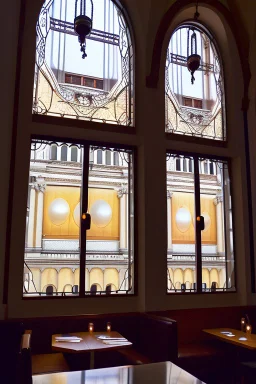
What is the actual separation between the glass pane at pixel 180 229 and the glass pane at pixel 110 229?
1.79 feet

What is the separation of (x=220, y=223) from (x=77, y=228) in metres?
2.05

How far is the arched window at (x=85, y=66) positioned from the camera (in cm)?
438

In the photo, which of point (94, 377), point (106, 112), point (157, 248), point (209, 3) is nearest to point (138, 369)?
point (94, 377)

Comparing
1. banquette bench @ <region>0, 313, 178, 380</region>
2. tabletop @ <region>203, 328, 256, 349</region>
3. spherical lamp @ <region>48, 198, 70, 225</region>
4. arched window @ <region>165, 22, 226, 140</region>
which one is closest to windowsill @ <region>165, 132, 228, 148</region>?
arched window @ <region>165, 22, 226, 140</region>

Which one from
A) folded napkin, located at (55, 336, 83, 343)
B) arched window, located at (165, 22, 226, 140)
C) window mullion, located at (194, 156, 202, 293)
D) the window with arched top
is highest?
arched window, located at (165, 22, 226, 140)

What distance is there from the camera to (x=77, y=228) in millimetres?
4301

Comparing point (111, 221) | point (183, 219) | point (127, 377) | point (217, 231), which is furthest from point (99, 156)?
point (127, 377)

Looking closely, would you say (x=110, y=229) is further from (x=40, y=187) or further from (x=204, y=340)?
(x=204, y=340)

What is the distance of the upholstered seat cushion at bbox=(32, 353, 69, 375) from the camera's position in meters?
3.07

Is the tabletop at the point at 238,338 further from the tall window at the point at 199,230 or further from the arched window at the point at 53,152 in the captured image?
the arched window at the point at 53,152

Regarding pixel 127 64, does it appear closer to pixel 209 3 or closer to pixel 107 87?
pixel 107 87

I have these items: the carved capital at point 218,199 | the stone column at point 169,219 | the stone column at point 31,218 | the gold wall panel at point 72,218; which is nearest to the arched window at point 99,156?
the gold wall panel at point 72,218

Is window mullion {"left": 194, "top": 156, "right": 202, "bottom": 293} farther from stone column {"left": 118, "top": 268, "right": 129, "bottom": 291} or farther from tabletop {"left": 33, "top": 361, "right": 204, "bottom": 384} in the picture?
tabletop {"left": 33, "top": 361, "right": 204, "bottom": 384}

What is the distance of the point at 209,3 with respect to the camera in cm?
513
